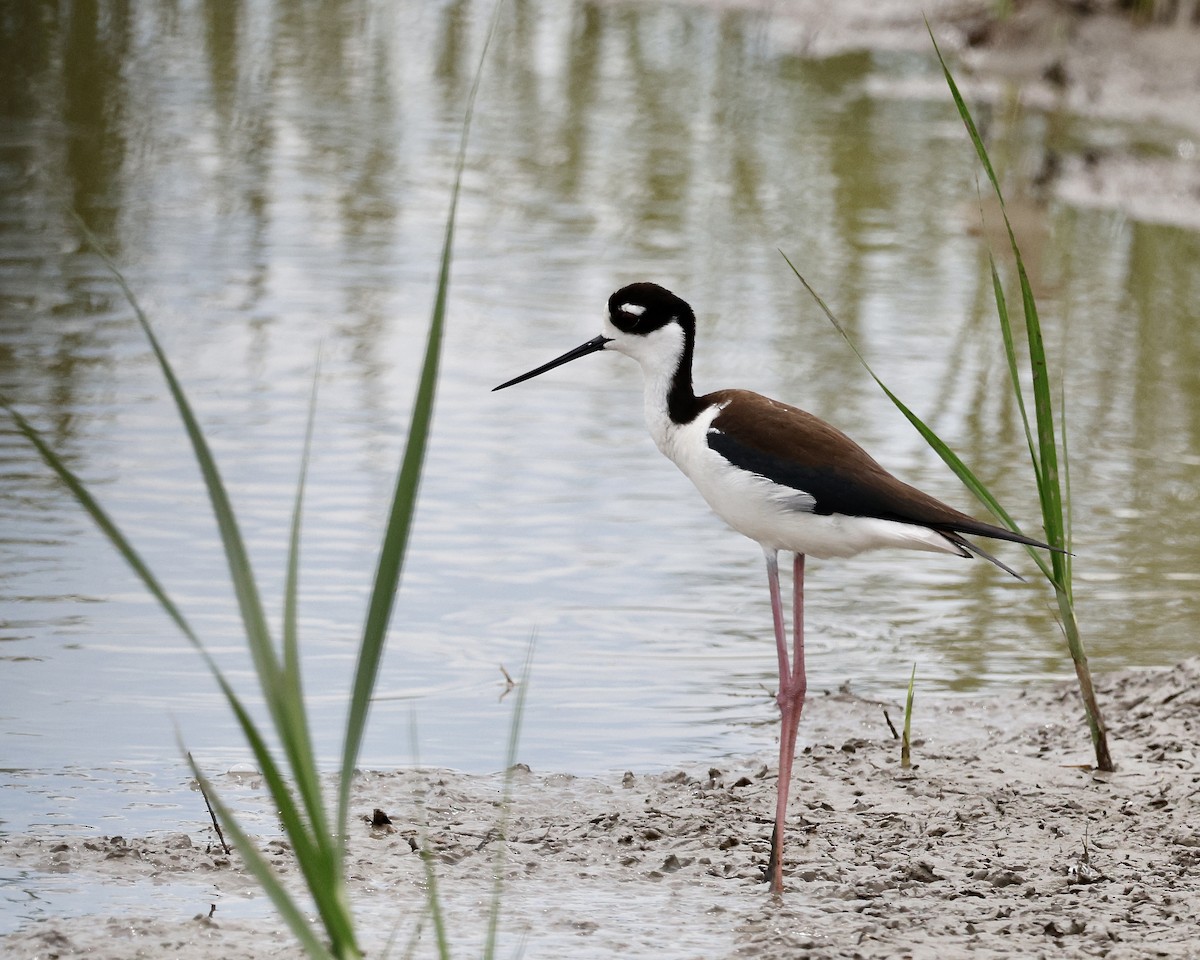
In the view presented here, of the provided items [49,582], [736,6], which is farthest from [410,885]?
[736,6]

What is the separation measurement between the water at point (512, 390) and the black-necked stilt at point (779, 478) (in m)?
0.79

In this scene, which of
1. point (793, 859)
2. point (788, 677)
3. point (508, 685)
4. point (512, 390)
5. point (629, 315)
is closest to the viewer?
point (793, 859)

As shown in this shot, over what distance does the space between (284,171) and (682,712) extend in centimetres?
709

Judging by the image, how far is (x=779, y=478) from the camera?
4078 mm

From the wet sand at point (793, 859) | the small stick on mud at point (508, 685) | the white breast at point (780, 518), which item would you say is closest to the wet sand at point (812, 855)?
the wet sand at point (793, 859)

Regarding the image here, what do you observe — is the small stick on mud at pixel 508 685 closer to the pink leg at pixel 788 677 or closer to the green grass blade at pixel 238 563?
the pink leg at pixel 788 677

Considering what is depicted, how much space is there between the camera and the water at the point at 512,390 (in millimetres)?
5129

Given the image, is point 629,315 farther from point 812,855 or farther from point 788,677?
point 812,855

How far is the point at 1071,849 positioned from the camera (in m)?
4.10

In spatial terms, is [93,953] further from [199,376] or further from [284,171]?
[284,171]

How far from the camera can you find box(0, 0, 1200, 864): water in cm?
513

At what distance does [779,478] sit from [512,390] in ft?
13.1

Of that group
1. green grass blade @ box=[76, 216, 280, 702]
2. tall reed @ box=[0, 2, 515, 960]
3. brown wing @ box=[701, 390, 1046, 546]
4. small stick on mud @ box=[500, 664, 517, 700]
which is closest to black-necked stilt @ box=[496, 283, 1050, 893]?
brown wing @ box=[701, 390, 1046, 546]

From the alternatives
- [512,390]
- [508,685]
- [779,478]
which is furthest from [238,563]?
[512,390]
